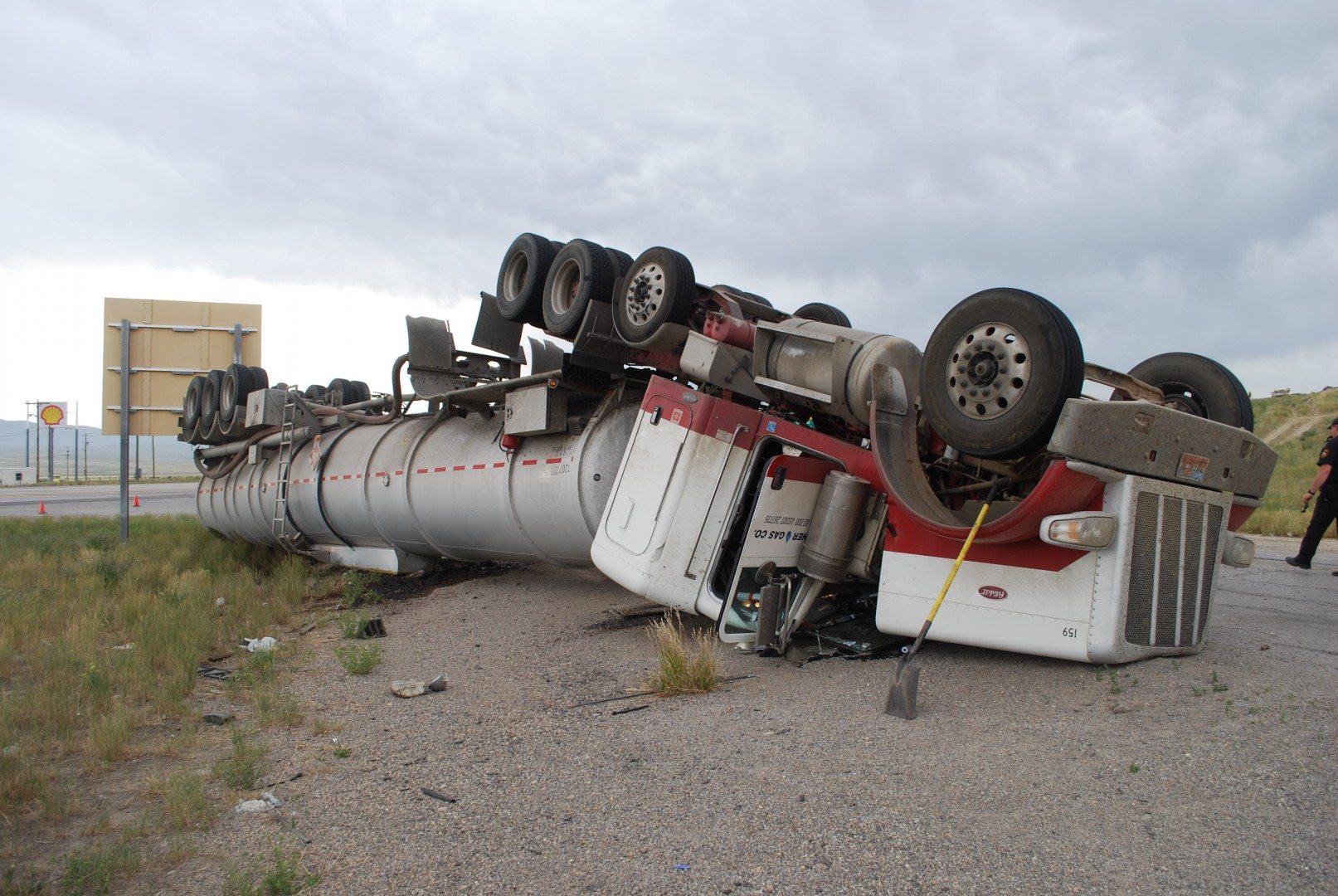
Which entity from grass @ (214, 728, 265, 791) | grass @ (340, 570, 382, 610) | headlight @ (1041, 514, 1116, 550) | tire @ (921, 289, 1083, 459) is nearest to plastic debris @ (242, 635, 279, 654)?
grass @ (340, 570, 382, 610)

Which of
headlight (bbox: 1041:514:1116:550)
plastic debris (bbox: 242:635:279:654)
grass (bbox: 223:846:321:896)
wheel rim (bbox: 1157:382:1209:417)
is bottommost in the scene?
plastic debris (bbox: 242:635:279:654)

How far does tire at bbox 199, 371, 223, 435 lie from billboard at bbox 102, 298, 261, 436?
61 centimetres

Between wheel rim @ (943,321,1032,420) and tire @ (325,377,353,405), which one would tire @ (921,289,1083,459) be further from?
tire @ (325,377,353,405)

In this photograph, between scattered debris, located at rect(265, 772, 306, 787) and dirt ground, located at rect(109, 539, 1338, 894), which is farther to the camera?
scattered debris, located at rect(265, 772, 306, 787)

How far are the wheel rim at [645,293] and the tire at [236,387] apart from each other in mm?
8911

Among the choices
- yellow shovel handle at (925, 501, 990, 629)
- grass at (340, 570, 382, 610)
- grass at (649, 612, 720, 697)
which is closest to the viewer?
yellow shovel handle at (925, 501, 990, 629)

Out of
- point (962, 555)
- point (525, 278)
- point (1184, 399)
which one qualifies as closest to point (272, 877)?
point (962, 555)

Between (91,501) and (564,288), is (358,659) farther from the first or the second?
(91,501)

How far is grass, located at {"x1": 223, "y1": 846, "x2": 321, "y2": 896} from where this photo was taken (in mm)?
2826

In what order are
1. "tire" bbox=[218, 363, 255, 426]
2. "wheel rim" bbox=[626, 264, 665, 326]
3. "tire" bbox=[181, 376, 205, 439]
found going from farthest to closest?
"tire" bbox=[181, 376, 205, 439] < "tire" bbox=[218, 363, 255, 426] < "wheel rim" bbox=[626, 264, 665, 326]

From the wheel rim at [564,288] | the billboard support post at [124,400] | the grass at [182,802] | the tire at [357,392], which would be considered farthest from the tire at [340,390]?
the grass at [182,802]

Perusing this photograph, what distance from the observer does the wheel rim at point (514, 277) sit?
303 inches

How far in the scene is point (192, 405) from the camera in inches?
571

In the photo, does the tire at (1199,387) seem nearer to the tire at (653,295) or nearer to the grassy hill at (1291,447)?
the tire at (653,295)
